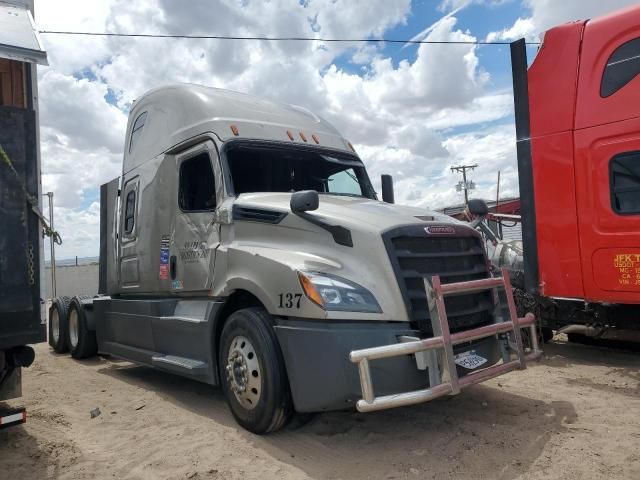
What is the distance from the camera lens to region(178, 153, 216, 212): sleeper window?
543 cm

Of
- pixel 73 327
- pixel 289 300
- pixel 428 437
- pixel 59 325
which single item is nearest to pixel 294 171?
pixel 289 300

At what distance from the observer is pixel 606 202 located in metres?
5.90

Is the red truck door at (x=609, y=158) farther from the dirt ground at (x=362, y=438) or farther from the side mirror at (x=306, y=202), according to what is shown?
the side mirror at (x=306, y=202)

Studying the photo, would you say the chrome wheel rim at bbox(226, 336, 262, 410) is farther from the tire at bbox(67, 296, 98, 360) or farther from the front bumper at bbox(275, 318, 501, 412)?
the tire at bbox(67, 296, 98, 360)

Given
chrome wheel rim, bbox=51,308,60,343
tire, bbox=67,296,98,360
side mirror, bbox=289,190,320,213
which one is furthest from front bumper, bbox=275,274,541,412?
chrome wheel rim, bbox=51,308,60,343

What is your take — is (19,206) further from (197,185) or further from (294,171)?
(294,171)

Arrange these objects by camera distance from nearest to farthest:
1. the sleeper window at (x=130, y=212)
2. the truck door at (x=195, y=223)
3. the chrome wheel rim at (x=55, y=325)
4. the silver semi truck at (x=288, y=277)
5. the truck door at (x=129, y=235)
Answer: the silver semi truck at (x=288, y=277) < the truck door at (x=195, y=223) < the truck door at (x=129, y=235) < the sleeper window at (x=130, y=212) < the chrome wheel rim at (x=55, y=325)

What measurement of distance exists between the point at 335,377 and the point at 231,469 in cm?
99

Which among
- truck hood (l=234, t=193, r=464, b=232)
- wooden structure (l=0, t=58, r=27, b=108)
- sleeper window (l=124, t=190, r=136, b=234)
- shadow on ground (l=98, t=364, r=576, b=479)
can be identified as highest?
wooden structure (l=0, t=58, r=27, b=108)

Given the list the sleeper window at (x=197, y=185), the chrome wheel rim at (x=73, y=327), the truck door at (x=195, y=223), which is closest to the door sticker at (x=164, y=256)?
the truck door at (x=195, y=223)

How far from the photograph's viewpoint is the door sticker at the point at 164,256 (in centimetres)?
598

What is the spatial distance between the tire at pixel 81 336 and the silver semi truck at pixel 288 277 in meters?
1.66

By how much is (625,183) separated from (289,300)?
13.5ft

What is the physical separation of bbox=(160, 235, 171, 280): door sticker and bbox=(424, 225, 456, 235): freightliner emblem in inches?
121
